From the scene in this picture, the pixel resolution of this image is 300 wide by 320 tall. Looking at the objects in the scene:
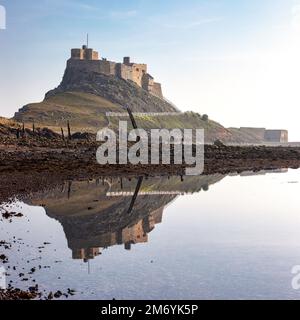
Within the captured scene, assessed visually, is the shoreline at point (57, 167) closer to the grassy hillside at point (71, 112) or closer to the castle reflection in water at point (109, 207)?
the castle reflection in water at point (109, 207)

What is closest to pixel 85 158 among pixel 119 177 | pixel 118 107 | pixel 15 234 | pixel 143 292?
pixel 119 177

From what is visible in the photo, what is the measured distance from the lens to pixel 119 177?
128 feet

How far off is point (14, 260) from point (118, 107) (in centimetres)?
17885

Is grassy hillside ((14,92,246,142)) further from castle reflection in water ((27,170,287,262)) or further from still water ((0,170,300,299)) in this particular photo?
still water ((0,170,300,299))

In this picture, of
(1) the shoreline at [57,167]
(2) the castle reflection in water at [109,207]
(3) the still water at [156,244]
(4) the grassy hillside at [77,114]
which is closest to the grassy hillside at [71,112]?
(4) the grassy hillside at [77,114]

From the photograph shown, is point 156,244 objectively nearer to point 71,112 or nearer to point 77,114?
point 77,114

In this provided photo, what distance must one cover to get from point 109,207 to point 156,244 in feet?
28.1

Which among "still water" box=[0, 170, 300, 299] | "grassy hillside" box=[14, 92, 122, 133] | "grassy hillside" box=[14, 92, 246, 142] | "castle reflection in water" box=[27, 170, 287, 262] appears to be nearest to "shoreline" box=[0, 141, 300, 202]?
"castle reflection in water" box=[27, 170, 287, 262]

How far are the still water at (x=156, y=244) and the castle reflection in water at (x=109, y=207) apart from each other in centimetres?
5

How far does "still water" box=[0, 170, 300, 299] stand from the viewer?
10.9m

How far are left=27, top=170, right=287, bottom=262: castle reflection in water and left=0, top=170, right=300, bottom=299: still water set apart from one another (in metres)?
0.05

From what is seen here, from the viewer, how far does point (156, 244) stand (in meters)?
15.3

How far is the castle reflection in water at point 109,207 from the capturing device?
16.2m
